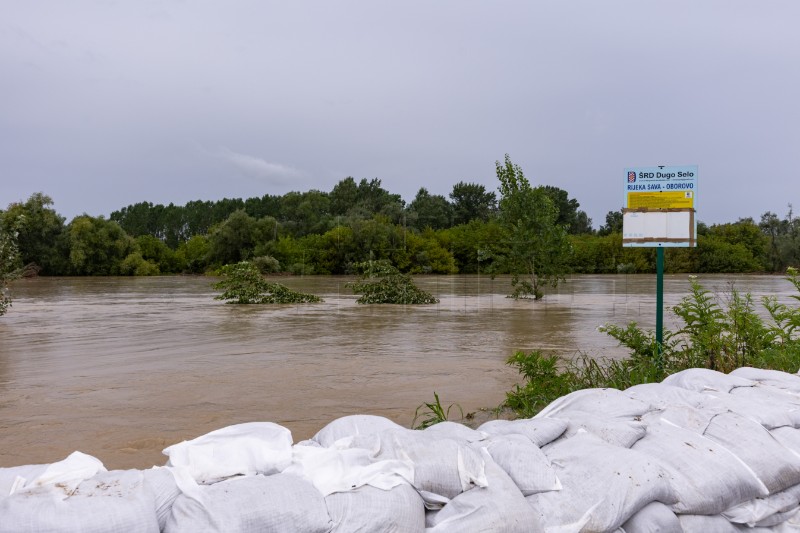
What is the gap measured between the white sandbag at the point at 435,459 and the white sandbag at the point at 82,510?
2.59ft

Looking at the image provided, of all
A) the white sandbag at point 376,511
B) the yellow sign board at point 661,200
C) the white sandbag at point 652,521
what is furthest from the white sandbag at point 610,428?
the yellow sign board at point 661,200

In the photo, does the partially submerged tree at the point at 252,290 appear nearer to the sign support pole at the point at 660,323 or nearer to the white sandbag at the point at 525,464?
the sign support pole at the point at 660,323

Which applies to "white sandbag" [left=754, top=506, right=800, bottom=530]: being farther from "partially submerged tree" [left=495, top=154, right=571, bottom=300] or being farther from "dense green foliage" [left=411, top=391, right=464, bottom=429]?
"partially submerged tree" [left=495, top=154, right=571, bottom=300]

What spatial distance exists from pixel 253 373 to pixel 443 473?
5.69 m

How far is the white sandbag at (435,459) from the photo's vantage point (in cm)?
233

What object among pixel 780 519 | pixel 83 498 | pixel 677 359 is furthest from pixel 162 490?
pixel 677 359

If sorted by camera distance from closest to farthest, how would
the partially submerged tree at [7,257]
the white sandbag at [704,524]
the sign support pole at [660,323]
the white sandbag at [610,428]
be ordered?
the white sandbag at [704,524] < the white sandbag at [610,428] < the sign support pole at [660,323] < the partially submerged tree at [7,257]

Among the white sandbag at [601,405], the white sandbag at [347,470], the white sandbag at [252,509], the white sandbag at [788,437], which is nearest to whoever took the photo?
the white sandbag at [252,509]

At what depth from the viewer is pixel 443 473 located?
7.67 ft

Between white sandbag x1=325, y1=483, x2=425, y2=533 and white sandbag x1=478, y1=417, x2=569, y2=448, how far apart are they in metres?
0.67

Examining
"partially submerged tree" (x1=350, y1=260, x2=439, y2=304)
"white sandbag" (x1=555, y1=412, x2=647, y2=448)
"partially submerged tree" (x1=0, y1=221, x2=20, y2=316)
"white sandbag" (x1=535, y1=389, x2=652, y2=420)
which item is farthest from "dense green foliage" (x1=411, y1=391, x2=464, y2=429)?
"partially submerged tree" (x1=350, y1=260, x2=439, y2=304)

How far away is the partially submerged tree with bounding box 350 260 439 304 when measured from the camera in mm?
18484

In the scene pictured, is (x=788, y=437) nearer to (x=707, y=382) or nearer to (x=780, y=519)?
(x=780, y=519)

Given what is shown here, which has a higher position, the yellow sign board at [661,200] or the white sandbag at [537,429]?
the yellow sign board at [661,200]
